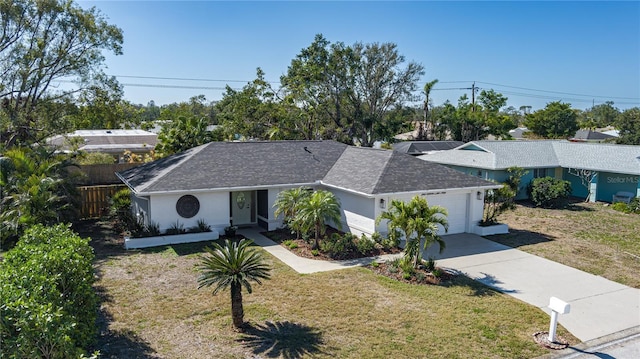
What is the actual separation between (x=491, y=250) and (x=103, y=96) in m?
19.1

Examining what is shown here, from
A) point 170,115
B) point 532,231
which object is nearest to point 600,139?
point 532,231

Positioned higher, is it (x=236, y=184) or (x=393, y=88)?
(x=393, y=88)

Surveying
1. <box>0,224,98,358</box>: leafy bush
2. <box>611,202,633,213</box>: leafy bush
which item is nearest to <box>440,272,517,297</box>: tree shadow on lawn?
<box>0,224,98,358</box>: leafy bush

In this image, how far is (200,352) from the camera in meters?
8.30

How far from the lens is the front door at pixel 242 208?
18766 millimetres

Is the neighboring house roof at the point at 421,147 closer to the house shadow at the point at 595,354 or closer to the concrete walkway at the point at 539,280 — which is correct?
the concrete walkway at the point at 539,280

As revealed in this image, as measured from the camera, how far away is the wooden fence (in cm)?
2012

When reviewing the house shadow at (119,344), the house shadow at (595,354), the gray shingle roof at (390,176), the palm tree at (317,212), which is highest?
the gray shingle roof at (390,176)

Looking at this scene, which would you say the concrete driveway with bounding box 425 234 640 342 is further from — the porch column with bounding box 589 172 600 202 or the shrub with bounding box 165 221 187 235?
the porch column with bounding box 589 172 600 202

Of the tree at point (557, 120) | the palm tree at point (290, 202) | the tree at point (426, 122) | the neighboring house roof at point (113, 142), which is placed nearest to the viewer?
the palm tree at point (290, 202)

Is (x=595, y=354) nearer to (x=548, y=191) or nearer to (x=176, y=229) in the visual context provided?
(x=176, y=229)

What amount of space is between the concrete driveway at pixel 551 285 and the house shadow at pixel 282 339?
5195 mm

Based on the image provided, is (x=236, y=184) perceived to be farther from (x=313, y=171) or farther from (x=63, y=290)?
(x=63, y=290)

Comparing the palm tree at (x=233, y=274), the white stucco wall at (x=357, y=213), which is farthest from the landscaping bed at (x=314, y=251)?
the palm tree at (x=233, y=274)
